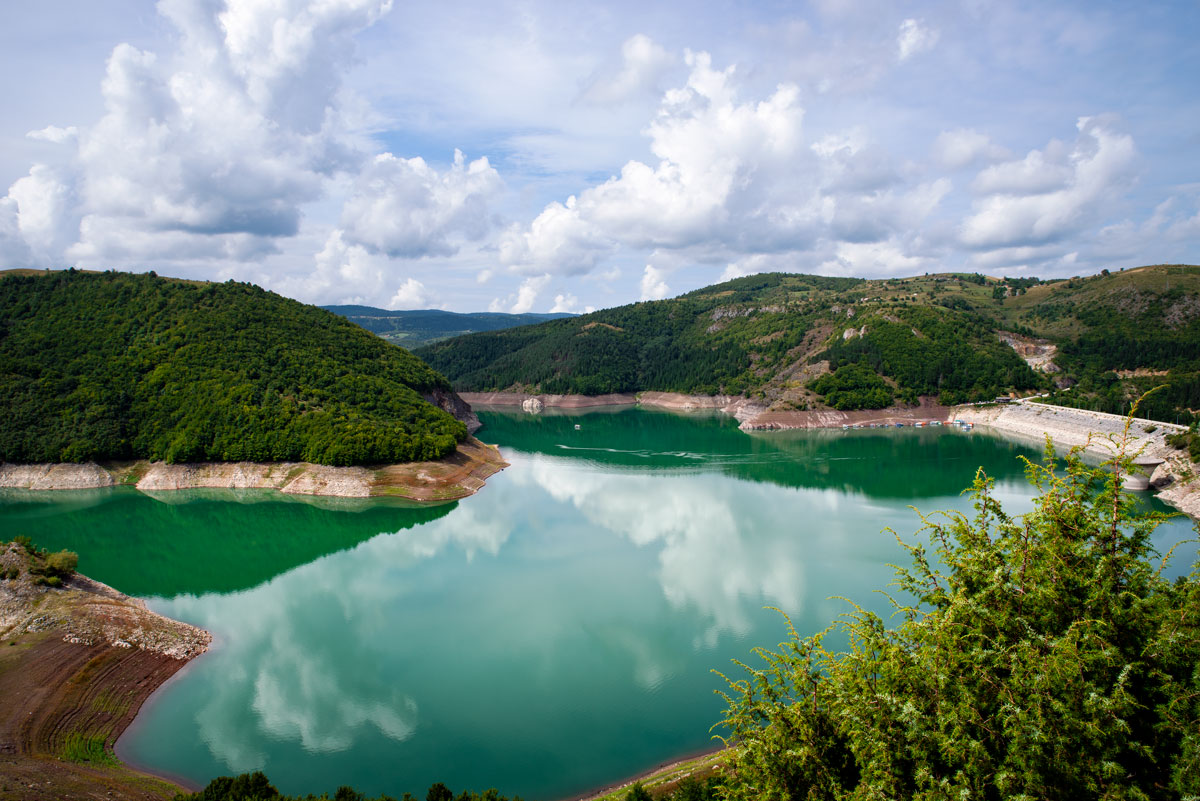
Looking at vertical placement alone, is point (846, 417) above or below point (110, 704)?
above

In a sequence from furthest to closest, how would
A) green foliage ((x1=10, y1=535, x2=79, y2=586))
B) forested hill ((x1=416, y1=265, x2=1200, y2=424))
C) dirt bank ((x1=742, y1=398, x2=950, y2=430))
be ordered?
forested hill ((x1=416, y1=265, x2=1200, y2=424))
dirt bank ((x1=742, y1=398, x2=950, y2=430))
green foliage ((x1=10, y1=535, x2=79, y2=586))

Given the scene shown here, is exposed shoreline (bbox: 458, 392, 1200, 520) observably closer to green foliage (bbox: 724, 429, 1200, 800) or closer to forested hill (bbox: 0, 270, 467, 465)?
green foliage (bbox: 724, 429, 1200, 800)

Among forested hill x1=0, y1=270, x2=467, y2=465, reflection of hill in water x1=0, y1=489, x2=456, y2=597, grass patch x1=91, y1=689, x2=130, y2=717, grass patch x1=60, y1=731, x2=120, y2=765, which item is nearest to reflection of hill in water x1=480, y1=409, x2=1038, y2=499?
forested hill x1=0, y1=270, x2=467, y2=465

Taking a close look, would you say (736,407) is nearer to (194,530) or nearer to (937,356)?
(937,356)

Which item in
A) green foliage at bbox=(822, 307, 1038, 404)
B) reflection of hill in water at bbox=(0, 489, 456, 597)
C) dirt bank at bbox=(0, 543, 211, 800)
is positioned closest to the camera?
dirt bank at bbox=(0, 543, 211, 800)

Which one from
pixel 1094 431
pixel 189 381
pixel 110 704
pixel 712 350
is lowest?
pixel 110 704

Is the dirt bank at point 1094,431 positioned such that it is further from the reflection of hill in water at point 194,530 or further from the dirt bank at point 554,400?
the dirt bank at point 554,400

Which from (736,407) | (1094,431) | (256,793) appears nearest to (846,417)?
(736,407)
